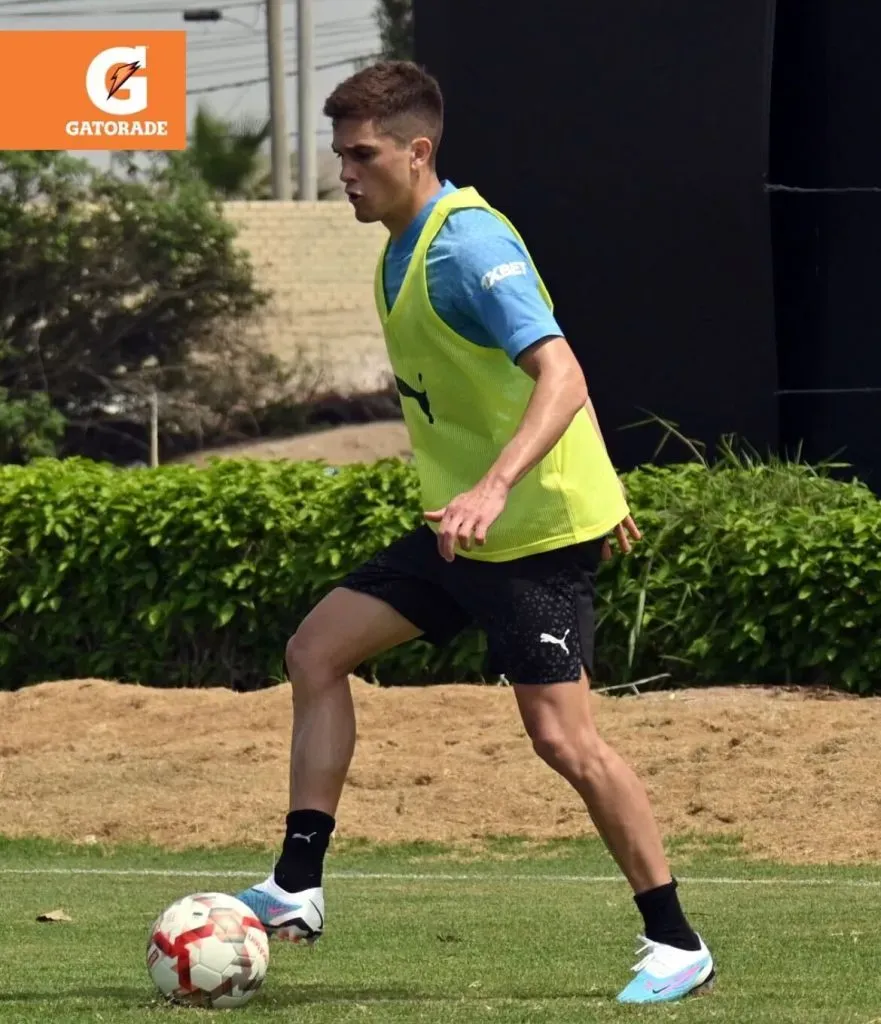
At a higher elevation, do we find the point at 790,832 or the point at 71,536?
the point at 71,536

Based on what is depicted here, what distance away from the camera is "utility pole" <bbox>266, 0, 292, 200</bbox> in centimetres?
3772

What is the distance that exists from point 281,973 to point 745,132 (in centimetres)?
832

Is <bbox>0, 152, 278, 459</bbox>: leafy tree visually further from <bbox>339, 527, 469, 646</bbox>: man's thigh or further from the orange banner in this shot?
<bbox>339, 527, 469, 646</bbox>: man's thigh

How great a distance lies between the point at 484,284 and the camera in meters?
4.75

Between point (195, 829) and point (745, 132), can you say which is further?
point (745, 132)

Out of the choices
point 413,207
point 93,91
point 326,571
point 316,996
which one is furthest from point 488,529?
point 93,91

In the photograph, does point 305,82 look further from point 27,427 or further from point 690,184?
point 690,184

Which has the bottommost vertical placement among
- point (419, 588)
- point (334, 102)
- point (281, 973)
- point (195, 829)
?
point (195, 829)

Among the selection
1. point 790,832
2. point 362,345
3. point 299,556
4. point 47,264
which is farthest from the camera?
point 362,345

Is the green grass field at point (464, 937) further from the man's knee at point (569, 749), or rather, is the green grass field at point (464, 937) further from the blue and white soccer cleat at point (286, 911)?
the man's knee at point (569, 749)

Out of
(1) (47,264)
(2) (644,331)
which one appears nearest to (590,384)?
(2) (644,331)

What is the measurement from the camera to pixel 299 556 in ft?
40.3

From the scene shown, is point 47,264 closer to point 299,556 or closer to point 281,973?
point 299,556

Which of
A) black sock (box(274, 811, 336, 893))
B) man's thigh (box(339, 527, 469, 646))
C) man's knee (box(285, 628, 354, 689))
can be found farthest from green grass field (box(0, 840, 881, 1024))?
man's thigh (box(339, 527, 469, 646))
